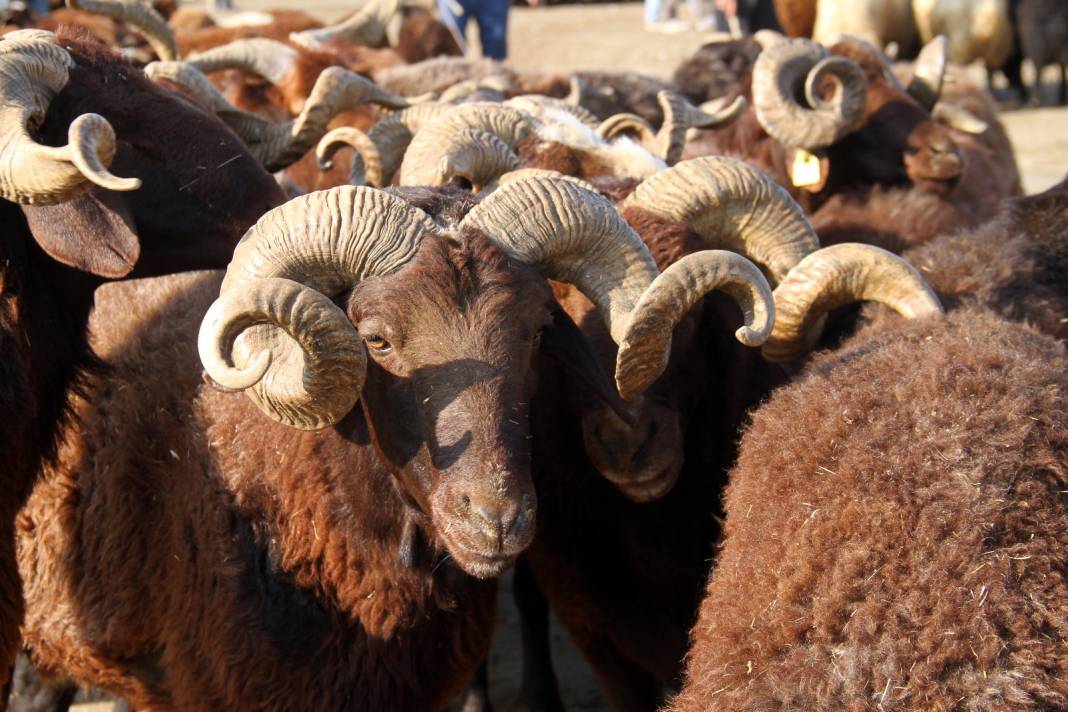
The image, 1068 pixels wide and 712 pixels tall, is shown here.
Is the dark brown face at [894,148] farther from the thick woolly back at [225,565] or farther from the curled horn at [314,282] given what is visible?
the curled horn at [314,282]

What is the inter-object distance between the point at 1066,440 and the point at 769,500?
2.35ft

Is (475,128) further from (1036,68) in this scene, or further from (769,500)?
A: (1036,68)

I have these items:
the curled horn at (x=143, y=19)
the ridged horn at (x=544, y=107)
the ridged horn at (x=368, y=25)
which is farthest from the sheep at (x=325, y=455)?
the ridged horn at (x=368, y=25)

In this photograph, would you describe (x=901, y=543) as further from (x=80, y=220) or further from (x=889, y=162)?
(x=889, y=162)

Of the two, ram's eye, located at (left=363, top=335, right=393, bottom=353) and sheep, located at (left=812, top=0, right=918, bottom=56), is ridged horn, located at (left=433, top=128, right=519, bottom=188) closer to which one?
ram's eye, located at (left=363, top=335, right=393, bottom=353)

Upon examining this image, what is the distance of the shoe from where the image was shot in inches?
967

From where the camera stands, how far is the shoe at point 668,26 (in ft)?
80.6

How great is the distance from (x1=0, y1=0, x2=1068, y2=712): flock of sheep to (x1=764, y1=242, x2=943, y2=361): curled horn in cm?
1

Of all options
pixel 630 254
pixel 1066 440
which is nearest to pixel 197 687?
pixel 630 254

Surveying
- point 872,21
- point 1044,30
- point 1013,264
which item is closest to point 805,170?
point 1013,264

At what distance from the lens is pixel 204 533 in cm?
397

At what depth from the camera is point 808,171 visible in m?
6.75

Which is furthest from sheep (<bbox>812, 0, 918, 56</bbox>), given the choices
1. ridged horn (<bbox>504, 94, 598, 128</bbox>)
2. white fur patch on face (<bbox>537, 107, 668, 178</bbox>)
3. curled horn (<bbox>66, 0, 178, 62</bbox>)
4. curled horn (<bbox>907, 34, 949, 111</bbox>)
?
white fur patch on face (<bbox>537, 107, 668, 178</bbox>)

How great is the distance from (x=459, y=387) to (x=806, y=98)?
4.10 m
